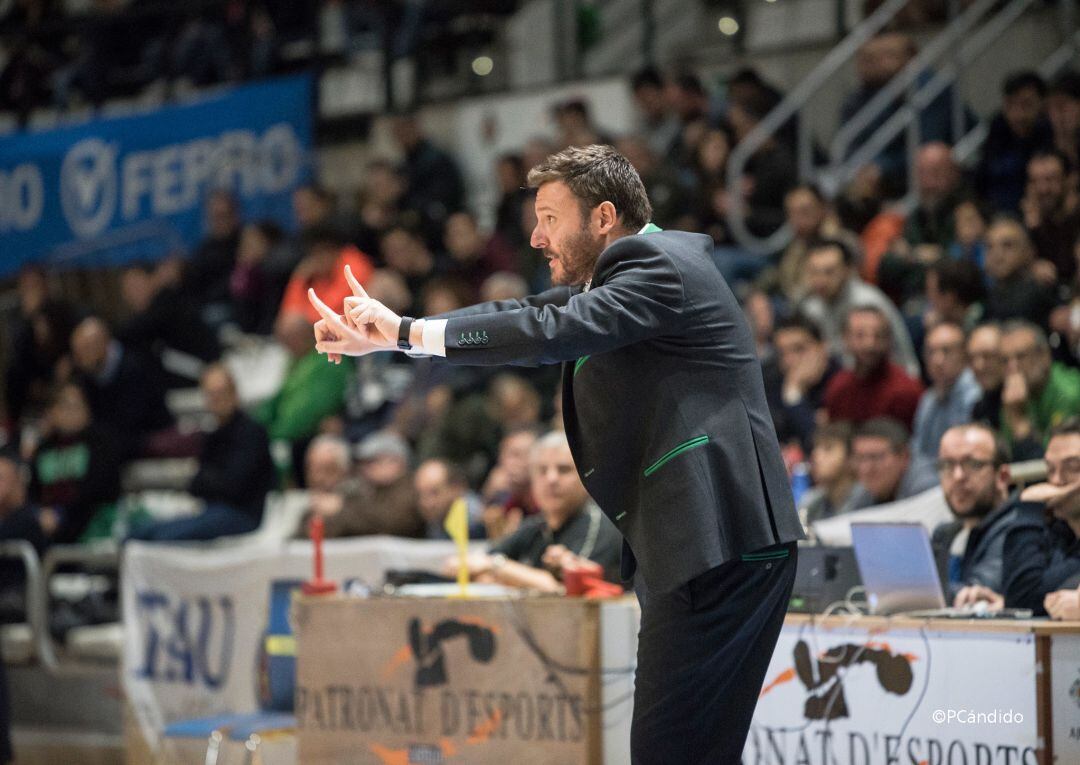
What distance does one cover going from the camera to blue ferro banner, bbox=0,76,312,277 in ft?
41.1

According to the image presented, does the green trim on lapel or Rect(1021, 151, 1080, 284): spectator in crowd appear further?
Rect(1021, 151, 1080, 284): spectator in crowd

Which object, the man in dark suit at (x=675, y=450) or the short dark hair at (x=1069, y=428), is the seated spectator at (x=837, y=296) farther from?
the man in dark suit at (x=675, y=450)

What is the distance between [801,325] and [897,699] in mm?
3760

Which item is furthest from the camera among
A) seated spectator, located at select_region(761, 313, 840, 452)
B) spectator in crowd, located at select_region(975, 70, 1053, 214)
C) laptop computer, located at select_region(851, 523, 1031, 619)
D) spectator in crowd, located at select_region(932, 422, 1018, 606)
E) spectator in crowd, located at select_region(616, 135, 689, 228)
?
spectator in crowd, located at select_region(616, 135, 689, 228)

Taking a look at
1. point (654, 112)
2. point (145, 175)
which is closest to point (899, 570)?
point (654, 112)

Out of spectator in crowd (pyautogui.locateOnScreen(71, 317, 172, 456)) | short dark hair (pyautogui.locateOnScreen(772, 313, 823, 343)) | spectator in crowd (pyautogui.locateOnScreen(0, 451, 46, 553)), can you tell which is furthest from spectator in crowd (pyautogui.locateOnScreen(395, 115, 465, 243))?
short dark hair (pyautogui.locateOnScreen(772, 313, 823, 343))

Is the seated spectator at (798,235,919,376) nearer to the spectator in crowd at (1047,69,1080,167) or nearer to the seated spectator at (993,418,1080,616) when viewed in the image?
the spectator in crowd at (1047,69,1080,167)

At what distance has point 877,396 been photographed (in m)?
7.73

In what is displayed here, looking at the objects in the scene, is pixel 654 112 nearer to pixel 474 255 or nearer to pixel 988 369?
pixel 474 255

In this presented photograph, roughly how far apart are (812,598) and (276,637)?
107 inches

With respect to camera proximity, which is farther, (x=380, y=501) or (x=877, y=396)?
(x=380, y=501)

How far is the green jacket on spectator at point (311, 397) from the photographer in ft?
33.7

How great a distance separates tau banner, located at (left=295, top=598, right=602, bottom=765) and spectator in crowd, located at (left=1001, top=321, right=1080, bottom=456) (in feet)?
8.44

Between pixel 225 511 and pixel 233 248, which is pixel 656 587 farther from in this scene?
pixel 233 248
